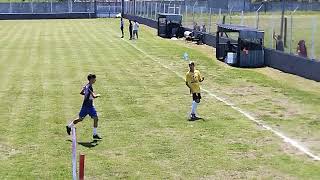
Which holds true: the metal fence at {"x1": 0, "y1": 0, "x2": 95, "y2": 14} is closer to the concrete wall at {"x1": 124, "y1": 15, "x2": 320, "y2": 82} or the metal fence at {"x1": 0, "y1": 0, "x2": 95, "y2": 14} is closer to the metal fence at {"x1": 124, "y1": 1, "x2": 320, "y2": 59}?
the metal fence at {"x1": 124, "y1": 1, "x2": 320, "y2": 59}

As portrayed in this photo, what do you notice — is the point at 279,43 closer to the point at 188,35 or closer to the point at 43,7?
the point at 188,35

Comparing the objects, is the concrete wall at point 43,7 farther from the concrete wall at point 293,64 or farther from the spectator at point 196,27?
the concrete wall at point 293,64

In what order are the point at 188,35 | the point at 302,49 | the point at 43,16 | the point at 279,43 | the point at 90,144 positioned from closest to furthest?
the point at 90,144 → the point at 302,49 → the point at 279,43 → the point at 188,35 → the point at 43,16

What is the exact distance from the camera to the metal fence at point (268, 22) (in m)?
28.0

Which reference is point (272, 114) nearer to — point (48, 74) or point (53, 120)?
point (53, 120)

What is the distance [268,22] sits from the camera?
3388 cm

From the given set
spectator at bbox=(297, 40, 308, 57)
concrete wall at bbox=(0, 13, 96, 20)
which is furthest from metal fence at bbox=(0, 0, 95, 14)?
spectator at bbox=(297, 40, 308, 57)

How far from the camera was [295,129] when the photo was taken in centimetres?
1652

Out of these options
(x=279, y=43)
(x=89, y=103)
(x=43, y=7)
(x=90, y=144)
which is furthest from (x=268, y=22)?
(x=43, y=7)

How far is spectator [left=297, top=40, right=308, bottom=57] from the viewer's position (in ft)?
89.7

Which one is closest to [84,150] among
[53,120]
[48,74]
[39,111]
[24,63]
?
[53,120]

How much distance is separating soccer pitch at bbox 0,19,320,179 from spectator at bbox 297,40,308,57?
1366 mm

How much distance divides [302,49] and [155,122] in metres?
12.2

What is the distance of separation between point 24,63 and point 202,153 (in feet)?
73.3
